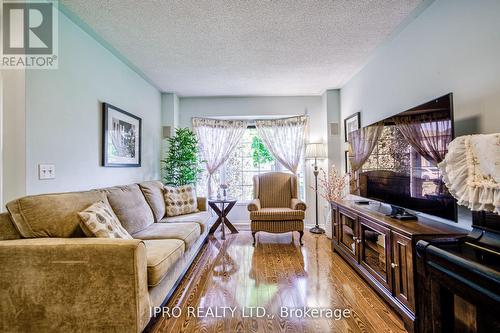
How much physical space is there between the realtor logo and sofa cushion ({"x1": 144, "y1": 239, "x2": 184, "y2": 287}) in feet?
5.67

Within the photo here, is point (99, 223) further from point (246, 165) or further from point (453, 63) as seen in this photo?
point (246, 165)

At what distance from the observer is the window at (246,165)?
4.84m

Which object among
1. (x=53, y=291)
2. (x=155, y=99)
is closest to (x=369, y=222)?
(x=53, y=291)

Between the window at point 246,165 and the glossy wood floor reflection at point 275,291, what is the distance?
5.27 ft

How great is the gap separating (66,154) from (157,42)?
4.83ft

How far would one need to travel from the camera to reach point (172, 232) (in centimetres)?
238

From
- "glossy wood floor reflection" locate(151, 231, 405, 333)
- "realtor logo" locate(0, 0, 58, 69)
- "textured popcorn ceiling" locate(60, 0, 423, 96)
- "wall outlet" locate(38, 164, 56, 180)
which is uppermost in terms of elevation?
"textured popcorn ceiling" locate(60, 0, 423, 96)

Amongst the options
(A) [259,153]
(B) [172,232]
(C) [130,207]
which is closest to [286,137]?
(A) [259,153]

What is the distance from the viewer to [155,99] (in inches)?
160

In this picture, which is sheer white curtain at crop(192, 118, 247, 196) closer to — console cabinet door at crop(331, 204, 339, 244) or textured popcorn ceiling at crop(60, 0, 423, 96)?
textured popcorn ceiling at crop(60, 0, 423, 96)

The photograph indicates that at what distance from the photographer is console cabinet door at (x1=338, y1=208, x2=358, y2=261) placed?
8.21 feet

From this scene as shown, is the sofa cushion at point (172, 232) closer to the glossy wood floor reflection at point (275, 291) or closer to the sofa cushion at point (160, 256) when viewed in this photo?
the sofa cushion at point (160, 256)

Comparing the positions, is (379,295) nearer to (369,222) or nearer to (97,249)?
(369,222)

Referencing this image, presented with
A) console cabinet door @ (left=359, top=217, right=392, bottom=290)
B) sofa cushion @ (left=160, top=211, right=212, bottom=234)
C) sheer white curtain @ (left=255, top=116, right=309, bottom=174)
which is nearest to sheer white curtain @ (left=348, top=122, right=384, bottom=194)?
console cabinet door @ (left=359, top=217, right=392, bottom=290)
